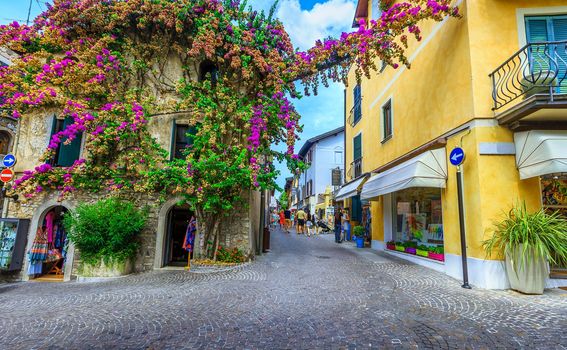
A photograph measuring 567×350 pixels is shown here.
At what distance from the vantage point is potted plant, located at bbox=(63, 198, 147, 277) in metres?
8.52

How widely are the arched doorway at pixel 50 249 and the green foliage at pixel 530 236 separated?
12.4 metres

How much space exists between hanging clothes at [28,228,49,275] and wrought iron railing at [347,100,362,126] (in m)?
14.9

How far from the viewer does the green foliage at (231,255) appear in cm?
925

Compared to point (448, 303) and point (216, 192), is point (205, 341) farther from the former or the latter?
point (216, 192)

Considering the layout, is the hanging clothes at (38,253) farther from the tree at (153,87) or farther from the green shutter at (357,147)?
the green shutter at (357,147)

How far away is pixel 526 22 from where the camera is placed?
6770 mm

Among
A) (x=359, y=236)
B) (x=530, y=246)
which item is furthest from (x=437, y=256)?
(x=359, y=236)

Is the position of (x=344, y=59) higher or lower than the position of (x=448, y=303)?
higher

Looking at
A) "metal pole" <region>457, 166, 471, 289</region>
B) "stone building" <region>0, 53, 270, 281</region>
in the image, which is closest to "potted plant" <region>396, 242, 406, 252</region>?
"metal pole" <region>457, 166, 471, 289</region>

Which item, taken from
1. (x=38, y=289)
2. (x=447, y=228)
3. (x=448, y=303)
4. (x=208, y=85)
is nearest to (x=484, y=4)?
(x=447, y=228)

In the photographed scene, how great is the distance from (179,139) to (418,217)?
354 inches

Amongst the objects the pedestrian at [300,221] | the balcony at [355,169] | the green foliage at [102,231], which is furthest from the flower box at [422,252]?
the pedestrian at [300,221]

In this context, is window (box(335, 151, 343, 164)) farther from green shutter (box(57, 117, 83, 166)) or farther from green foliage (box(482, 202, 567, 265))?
green foliage (box(482, 202, 567, 265))

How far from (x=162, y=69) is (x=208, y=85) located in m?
2.38
